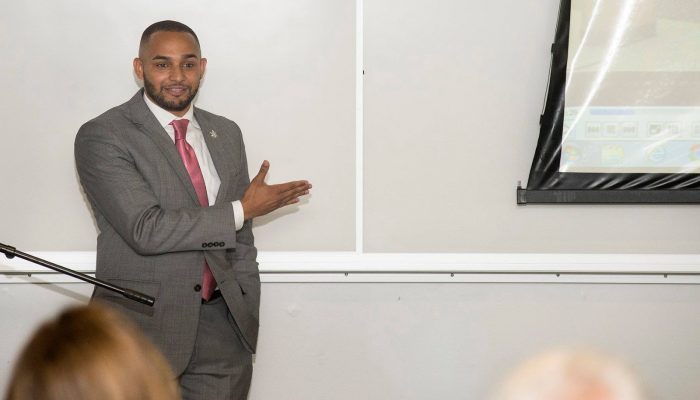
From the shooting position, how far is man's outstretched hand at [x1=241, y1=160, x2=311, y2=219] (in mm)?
3199

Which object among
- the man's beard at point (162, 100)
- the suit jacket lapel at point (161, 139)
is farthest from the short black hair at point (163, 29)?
the suit jacket lapel at point (161, 139)

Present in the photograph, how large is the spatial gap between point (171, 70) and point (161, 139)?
271 millimetres

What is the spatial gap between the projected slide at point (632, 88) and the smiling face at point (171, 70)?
155 cm

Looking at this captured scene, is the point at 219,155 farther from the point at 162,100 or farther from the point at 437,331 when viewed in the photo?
the point at 437,331

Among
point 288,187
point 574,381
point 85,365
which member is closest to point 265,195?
point 288,187

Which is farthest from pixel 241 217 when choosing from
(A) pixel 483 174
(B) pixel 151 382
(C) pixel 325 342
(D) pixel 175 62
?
(B) pixel 151 382

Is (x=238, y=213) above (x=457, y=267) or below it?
above

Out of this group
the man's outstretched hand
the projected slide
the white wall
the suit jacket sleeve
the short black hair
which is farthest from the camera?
the white wall

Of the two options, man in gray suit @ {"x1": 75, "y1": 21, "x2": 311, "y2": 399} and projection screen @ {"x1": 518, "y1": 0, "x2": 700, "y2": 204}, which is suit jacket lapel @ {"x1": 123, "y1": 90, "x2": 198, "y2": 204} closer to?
man in gray suit @ {"x1": 75, "y1": 21, "x2": 311, "y2": 399}

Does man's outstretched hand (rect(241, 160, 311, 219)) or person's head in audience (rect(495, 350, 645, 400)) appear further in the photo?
man's outstretched hand (rect(241, 160, 311, 219))

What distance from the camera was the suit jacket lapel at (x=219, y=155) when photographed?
328 cm

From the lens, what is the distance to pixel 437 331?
386 centimetres

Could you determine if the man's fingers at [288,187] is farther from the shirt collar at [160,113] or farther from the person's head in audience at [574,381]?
the person's head in audience at [574,381]

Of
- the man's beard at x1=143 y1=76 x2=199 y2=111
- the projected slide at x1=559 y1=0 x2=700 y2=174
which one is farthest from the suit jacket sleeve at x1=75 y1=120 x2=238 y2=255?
the projected slide at x1=559 y1=0 x2=700 y2=174
